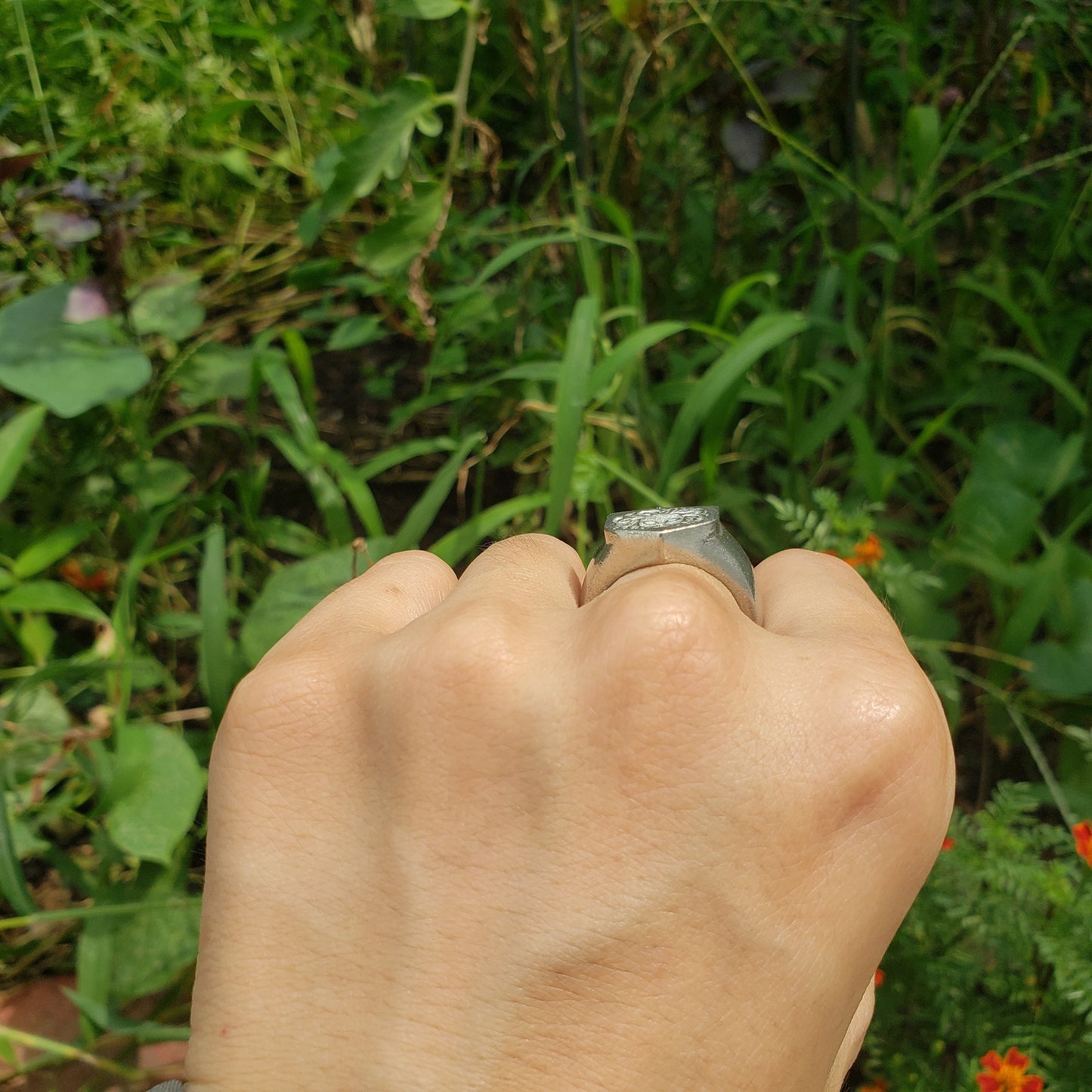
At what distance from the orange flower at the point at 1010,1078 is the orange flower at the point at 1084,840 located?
0.71 feet

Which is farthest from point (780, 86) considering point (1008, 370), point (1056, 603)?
point (1056, 603)

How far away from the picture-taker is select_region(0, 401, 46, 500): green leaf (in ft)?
4.78

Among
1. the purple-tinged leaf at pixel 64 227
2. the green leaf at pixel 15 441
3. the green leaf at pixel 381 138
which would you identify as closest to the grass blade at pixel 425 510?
the green leaf at pixel 381 138

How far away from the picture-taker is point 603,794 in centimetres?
72

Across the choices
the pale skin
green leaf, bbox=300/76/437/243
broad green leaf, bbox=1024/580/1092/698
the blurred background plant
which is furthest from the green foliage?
green leaf, bbox=300/76/437/243

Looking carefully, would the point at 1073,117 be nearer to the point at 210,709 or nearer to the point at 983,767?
the point at 983,767

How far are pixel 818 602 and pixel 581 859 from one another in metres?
0.30

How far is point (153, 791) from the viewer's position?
130cm

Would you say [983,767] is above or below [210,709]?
below

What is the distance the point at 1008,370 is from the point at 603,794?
1480mm

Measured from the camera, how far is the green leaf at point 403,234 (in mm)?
1566

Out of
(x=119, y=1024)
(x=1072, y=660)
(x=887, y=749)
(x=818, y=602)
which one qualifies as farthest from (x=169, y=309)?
(x=1072, y=660)

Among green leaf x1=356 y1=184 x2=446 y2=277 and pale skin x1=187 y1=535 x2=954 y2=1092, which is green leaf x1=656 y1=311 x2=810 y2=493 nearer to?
green leaf x1=356 y1=184 x2=446 y2=277

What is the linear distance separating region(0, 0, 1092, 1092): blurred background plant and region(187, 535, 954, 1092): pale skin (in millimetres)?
528
